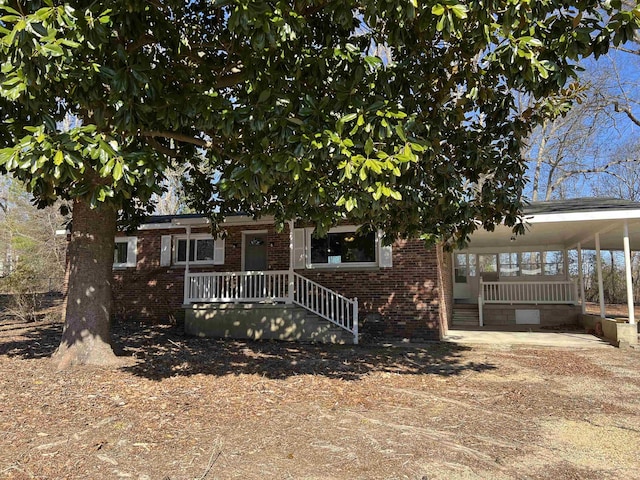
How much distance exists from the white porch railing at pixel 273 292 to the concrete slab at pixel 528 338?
2837 millimetres

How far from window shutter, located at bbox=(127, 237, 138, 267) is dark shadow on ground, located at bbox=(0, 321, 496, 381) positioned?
326 centimetres

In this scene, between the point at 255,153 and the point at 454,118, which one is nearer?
the point at 255,153

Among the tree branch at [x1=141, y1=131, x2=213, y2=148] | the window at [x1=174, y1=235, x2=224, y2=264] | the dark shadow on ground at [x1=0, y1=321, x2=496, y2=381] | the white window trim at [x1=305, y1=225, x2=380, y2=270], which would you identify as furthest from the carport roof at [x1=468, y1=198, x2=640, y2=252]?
the window at [x1=174, y1=235, x2=224, y2=264]

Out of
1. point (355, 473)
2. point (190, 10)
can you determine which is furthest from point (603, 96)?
point (355, 473)

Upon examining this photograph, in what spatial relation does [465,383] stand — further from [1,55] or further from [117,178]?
[1,55]

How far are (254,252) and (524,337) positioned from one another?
7820mm

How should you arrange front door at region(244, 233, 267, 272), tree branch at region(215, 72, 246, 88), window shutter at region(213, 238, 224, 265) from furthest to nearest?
front door at region(244, 233, 267, 272)
window shutter at region(213, 238, 224, 265)
tree branch at region(215, 72, 246, 88)

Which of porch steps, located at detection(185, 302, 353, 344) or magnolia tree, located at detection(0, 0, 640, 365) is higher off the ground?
magnolia tree, located at detection(0, 0, 640, 365)

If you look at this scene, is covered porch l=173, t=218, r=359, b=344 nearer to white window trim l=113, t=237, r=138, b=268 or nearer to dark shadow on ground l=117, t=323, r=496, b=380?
dark shadow on ground l=117, t=323, r=496, b=380

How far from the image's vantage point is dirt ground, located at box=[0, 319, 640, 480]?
12.2ft

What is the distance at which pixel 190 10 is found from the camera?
7.15m

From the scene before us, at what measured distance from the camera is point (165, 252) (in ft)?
46.7

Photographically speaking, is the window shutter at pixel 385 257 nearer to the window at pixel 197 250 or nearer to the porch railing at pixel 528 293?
the porch railing at pixel 528 293

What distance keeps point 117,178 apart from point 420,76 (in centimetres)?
375
